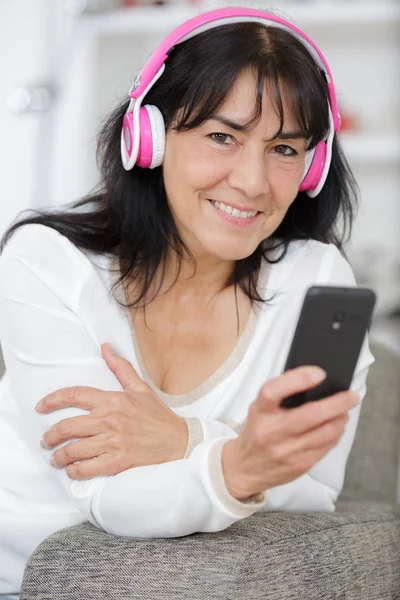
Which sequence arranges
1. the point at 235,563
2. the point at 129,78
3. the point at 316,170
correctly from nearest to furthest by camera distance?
the point at 235,563
the point at 316,170
the point at 129,78

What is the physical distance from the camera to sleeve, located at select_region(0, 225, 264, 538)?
97 cm

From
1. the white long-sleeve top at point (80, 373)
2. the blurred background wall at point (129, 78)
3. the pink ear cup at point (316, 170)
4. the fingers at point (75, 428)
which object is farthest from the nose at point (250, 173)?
Answer: the blurred background wall at point (129, 78)

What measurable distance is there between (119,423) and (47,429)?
0.36 feet

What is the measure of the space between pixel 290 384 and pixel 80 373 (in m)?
0.41

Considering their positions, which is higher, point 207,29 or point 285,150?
point 207,29

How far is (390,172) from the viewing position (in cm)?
334

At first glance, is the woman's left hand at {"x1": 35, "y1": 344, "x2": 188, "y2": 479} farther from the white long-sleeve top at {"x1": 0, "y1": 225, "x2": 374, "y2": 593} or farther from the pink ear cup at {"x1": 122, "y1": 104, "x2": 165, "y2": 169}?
the pink ear cup at {"x1": 122, "y1": 104, "x2": 165, "y2": 169}

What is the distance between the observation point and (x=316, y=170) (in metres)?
1.28

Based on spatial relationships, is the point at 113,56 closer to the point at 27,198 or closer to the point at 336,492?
the point at 27,198

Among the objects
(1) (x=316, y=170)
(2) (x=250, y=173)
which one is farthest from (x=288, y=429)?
(1) (x=316, y=170)

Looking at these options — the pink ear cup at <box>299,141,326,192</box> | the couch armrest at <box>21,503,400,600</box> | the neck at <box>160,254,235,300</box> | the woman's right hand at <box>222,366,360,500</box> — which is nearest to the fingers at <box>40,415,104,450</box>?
the couch armrest at <box>21,503,400,600</box>

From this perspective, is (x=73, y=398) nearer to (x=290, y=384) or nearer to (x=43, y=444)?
(x=43, y=444)

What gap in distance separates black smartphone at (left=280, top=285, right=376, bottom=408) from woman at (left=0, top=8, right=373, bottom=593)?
14cm

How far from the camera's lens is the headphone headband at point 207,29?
119 cm
